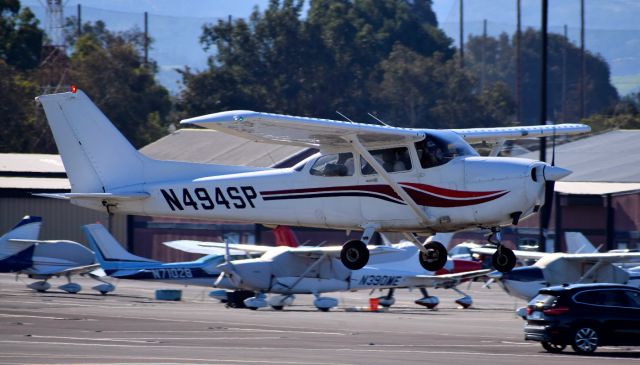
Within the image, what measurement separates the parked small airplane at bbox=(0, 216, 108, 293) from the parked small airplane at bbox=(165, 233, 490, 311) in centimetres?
647

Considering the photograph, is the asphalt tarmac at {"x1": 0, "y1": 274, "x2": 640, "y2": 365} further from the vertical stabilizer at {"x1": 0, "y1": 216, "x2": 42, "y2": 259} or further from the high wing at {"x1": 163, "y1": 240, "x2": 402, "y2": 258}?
the high wing at {"x1": 163, "y1": 240, "x2": 402, "y2": 258}

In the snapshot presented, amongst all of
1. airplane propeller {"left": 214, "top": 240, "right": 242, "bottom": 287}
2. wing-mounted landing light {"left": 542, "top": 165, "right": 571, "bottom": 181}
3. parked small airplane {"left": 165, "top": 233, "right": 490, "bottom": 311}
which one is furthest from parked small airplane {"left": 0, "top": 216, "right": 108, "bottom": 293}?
wing-mounted landing light {"left": 542, "top": 165, "right": 571, "bottom": 181}

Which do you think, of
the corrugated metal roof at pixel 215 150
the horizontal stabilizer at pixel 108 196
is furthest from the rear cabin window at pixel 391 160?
the corrugated metal roof at pixel 215 150

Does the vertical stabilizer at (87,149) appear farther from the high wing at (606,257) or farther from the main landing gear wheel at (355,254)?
the high wing at (606,257)

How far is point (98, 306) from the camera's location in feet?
105

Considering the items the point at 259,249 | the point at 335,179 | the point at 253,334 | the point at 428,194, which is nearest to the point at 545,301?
the point at 428,194

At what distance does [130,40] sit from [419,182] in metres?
79.6

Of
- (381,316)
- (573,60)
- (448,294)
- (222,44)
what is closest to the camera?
(381,316)

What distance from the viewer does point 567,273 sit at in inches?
1280

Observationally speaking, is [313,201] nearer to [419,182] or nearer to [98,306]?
[419,182]

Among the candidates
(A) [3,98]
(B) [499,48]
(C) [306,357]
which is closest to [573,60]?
(B) [499,48]

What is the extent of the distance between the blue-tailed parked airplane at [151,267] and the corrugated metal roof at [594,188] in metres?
16.1

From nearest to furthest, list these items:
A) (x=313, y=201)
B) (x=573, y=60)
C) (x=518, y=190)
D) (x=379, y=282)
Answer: (x=518, y=190) → (x=313, y=201) → (x=379, y=282) → (x=573, y=60)

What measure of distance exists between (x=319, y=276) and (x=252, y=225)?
583 inches
